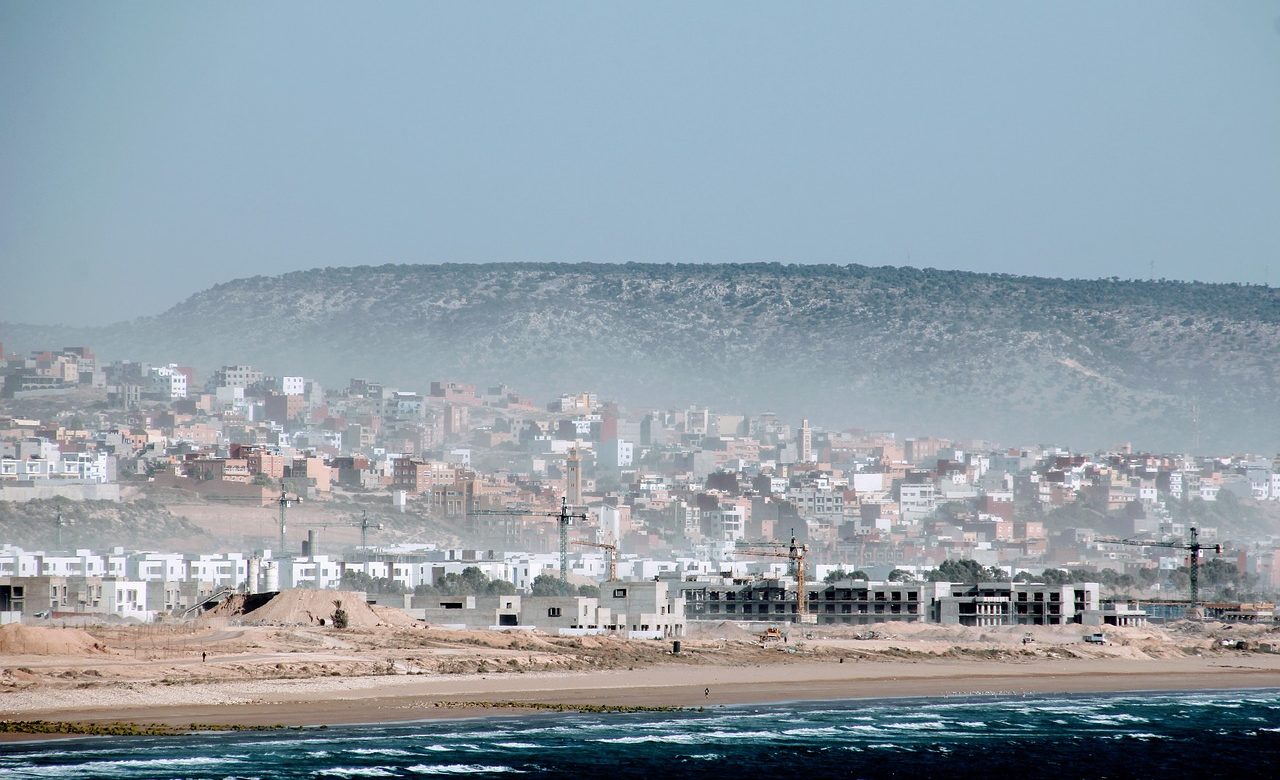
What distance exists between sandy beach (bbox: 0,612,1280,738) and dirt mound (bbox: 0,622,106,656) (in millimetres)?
96

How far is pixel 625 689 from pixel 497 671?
4.42m

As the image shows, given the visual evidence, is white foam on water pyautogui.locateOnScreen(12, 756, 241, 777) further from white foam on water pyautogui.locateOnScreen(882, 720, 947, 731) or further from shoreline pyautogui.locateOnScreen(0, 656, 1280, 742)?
white foam on water pyautogui.locateOnScreen(882, 720, 947, 731)

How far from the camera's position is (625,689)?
5959 cm

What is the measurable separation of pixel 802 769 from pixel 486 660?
20.9 m

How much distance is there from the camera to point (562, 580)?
126 m

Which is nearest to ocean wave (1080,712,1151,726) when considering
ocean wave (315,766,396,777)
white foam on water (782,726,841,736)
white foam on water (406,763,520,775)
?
white foam on water (782,726,841,736)

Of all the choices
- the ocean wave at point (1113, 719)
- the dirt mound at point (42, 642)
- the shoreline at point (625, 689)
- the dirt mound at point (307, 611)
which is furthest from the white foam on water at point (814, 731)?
the dirt mound at point (307, 611)

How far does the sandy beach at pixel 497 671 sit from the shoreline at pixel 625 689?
0.08m

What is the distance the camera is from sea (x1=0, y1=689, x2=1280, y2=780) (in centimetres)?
4144

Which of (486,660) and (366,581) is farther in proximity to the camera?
(366,581)

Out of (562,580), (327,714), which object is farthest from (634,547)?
(327,714)

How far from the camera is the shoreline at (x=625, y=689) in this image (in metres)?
48.7

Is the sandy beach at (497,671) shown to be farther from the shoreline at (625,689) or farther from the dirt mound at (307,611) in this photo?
the dirt mound at (307,611)

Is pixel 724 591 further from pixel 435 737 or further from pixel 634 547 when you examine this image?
pixel 634 547
